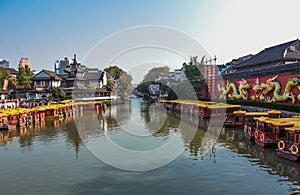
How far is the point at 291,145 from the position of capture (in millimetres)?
13648

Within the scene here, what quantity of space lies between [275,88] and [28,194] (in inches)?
982

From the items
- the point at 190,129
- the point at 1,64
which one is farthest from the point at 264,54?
A: the point at 1,64

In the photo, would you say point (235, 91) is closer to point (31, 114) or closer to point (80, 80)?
point (31, 114)

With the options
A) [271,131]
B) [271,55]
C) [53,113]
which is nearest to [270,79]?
[271,55]

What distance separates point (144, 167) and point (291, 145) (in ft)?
26.2

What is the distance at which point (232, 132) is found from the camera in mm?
22281

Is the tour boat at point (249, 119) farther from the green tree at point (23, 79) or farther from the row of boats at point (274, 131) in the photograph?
the green tree at point (23, 79)

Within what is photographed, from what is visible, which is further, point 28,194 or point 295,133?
point 295,133

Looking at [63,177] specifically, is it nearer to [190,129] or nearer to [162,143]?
[162,143]

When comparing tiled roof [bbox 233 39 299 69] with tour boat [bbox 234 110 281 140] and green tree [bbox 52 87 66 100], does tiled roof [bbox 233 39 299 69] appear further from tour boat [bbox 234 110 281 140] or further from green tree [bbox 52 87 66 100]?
green tree [bbox 52 87 66 100]


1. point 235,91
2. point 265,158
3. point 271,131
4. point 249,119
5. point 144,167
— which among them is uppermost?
point 235,91

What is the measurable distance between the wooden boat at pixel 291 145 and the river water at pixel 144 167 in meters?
0.35

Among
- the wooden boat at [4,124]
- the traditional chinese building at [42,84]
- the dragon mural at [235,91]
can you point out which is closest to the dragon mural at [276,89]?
the dragon mural at [235,91]

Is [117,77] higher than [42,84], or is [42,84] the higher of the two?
[117,77]
